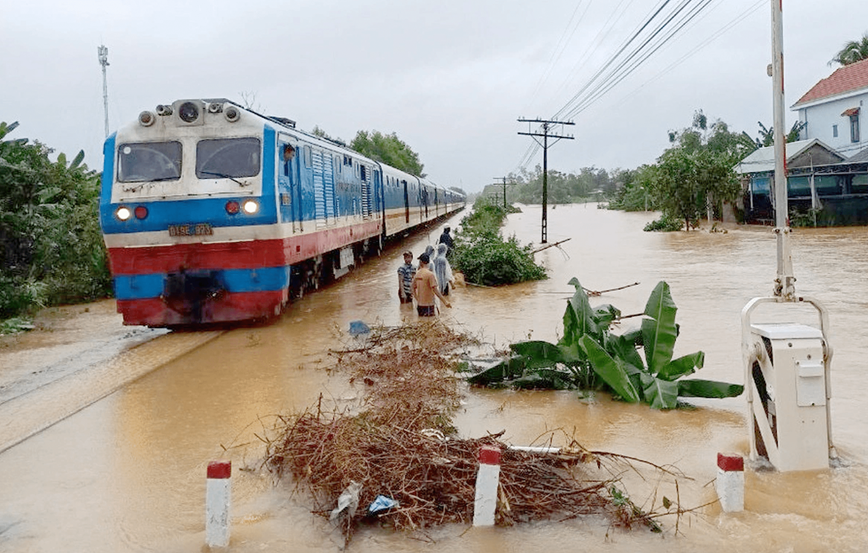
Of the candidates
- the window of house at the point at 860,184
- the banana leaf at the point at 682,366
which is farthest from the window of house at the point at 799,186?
the banana leaf at the point at 682,366

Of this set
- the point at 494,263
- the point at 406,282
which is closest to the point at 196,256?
the point at 406,282

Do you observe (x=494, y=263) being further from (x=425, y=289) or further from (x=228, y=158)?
(x=228, y=158)

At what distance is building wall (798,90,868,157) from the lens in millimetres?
38438

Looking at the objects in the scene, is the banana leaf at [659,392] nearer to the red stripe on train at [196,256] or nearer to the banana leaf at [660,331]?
the banana leaf at [660,331]

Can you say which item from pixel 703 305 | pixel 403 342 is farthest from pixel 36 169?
pixel 703 305

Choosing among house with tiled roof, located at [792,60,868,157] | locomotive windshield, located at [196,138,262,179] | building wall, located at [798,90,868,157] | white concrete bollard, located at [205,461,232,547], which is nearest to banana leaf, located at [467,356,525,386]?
white concrete bollard, located at [205,461,232,547]

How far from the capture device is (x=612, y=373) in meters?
6.84

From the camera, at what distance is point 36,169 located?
49.0 ft

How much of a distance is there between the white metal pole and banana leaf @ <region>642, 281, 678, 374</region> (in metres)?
1.53

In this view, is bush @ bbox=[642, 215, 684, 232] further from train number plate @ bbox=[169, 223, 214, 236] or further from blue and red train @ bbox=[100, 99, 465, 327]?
train number plate @ bbox=[169, 223, 214, 236]

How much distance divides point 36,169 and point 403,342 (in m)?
9.49

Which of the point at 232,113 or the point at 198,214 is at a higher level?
the point at 232,113

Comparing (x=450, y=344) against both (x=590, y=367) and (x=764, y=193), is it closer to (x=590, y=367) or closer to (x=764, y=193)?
(x=590, y=367)

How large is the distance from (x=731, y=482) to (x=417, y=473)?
1834 mm
